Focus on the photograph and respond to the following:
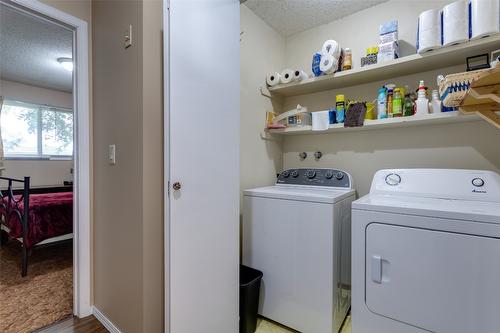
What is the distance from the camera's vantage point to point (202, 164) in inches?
51.0

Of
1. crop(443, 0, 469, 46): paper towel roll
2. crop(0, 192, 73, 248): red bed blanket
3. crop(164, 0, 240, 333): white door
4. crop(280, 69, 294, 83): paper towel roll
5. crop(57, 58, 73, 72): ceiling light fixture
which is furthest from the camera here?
crop(57, 58, 73, 72): ceiling light fixture

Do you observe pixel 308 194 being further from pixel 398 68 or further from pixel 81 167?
pixel 81 167

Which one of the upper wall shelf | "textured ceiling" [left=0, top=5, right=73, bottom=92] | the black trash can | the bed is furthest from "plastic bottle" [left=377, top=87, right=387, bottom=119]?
the bed

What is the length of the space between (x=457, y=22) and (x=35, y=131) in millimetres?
5764

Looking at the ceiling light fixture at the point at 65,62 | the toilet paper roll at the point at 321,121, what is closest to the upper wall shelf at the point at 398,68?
the toilet paper roll at the point at 321,121

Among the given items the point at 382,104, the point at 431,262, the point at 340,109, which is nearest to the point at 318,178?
the point at 340,109

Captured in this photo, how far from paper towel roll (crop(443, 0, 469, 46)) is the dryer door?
1.08 meters

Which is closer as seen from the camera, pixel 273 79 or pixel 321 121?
A: pixel 321 121

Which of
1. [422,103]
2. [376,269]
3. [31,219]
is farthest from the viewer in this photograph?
[31,219]

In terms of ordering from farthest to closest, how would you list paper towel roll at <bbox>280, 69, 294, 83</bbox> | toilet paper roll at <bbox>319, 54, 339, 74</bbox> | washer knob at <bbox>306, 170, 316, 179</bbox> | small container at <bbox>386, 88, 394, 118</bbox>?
paper towel roll at <bbox>280, 69, 294, 83</bbox>
washer knob at <bbox>306, 170, 316, 179</bbox>
toilet paper roll at <bbox>319, 54, 339, 74</bbox>
small container at <bbox>386, 88, 394, 118</bbox>

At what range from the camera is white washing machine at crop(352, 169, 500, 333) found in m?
0.97

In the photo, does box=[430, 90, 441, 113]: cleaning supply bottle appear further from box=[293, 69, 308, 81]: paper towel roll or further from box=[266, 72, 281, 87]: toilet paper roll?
box=[266, 72, 281, 87]: toilet paper roll

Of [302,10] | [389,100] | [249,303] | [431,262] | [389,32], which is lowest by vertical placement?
[249,303]

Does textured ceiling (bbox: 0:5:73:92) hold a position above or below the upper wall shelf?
above
